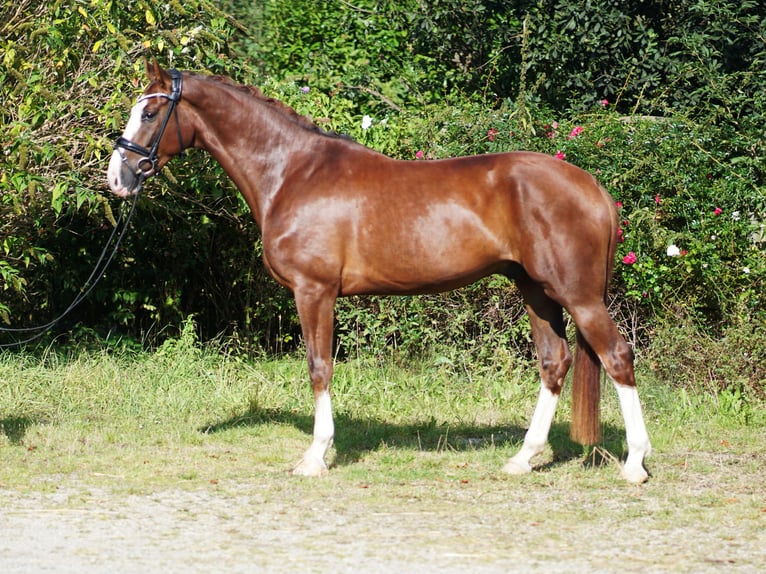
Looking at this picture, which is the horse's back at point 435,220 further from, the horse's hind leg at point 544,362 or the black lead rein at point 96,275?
the black lead rein at point 96,275

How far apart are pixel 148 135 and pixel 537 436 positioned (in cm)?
289

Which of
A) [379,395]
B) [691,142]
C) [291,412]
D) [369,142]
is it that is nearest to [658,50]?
[691,142]

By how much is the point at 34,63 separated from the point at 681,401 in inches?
217

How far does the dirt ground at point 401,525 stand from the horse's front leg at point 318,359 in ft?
0.54

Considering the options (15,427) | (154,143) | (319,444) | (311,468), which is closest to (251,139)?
(154,143)

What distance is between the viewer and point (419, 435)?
6812 mm

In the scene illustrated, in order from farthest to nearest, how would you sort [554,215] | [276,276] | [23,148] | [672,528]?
[23,148] < [276,276] < [554,215] < [672,528]

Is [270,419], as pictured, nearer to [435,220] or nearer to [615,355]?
[435,220]

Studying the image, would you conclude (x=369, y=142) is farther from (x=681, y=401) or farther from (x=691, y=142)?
(x=681, y=401)

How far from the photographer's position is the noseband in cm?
566

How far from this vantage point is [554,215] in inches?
213

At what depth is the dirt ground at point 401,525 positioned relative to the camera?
398 centimetres

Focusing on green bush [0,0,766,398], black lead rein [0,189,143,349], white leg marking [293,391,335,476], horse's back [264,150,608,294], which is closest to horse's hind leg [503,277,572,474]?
horse's back [264,150,608,294]

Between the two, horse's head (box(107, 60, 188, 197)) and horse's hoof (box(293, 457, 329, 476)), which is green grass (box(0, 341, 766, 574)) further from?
horse's head (box(107, 60, 188, 197))
